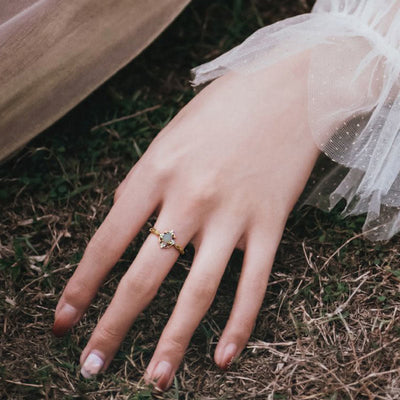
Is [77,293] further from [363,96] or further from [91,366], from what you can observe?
[363,96]

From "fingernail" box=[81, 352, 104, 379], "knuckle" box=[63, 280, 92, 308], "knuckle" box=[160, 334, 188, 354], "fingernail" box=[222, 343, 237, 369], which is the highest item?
"knuckle" box=[63, 280, 92, 308]

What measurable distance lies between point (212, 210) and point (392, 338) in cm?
52

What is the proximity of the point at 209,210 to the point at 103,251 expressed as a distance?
276 millimetres

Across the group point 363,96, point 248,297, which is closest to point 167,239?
point 248,297

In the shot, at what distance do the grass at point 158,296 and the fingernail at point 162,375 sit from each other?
0.9 inches

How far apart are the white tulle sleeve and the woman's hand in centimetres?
5

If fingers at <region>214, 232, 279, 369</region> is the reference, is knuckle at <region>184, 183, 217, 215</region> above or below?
above

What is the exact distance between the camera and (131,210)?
4.49ft

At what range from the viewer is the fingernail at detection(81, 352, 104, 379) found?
51.3 inches

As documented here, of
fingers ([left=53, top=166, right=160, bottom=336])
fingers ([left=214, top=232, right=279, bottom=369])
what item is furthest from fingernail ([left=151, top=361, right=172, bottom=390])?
fingers ([left=53, top=166, right=160, bottom=336])

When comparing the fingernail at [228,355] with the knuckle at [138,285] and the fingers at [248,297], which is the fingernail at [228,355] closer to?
the fingers at [248,297]

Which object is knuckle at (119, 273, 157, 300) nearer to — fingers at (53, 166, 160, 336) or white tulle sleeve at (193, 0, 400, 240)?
fingers at (53, 166, 160, 336)

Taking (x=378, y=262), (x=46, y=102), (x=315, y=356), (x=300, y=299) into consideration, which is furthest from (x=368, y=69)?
(x=46, y=102)

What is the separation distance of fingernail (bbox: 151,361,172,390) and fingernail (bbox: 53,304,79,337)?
0.25 metres
